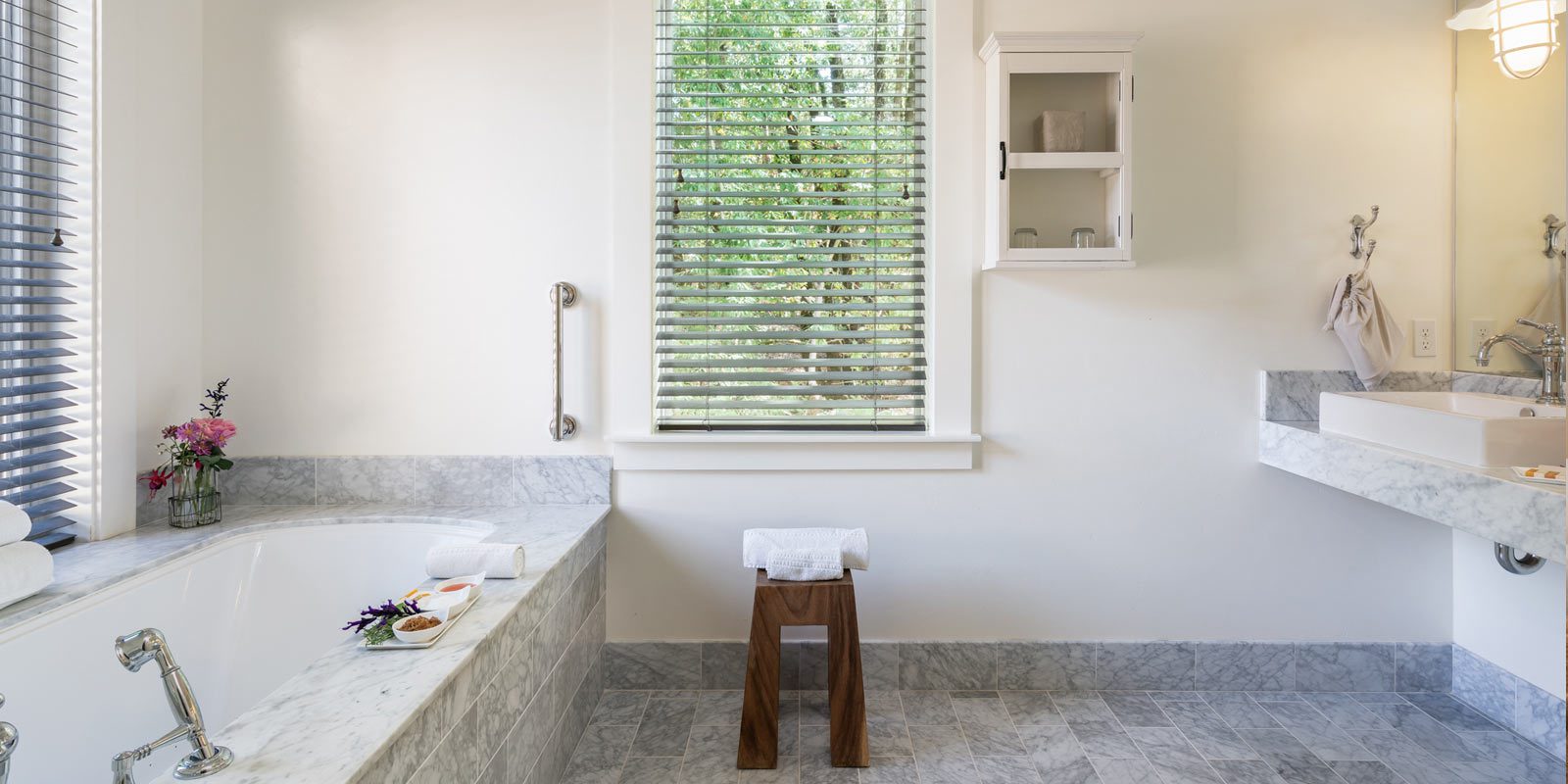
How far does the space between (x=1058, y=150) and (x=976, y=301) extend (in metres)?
0.48

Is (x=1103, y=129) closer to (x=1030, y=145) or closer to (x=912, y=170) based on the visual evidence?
(x=1030, y=145)

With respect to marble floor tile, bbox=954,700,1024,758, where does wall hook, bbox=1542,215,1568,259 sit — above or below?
above

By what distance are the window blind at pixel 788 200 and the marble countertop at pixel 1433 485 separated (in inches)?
42.3

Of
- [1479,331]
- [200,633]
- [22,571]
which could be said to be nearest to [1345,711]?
[1479,331]

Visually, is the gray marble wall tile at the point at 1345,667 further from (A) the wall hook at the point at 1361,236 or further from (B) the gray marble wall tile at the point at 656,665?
(B) the gray marble wall tile at the point at 656,665

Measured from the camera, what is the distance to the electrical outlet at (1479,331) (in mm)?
2115

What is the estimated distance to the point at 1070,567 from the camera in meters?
2.26

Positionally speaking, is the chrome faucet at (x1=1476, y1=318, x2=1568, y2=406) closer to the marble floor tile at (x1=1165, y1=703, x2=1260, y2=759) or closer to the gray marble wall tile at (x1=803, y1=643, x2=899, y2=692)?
the marble floor tile at (x1=1165, y1=703, x2=1260, y2=759)

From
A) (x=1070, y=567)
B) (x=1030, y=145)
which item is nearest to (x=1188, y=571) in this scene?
(x=1070, y=567)

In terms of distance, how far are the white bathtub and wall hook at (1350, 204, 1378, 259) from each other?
2689mm

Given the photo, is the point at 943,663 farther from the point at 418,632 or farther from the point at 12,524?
the point at 12,524

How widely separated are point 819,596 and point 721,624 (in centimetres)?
54

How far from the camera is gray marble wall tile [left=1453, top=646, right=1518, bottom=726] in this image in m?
2.04

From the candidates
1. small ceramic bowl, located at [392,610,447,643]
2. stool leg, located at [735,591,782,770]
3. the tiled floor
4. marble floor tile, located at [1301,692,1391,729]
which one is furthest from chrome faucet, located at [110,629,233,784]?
marble floor tile, located at [1301,692,1391,729]
